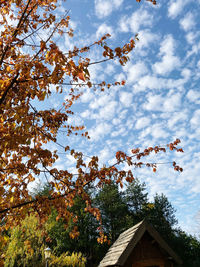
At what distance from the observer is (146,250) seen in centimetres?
796

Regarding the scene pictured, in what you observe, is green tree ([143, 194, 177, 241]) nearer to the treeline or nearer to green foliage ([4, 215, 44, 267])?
the treeline

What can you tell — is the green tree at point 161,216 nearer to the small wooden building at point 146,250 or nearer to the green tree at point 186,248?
the green tree at point 186,248

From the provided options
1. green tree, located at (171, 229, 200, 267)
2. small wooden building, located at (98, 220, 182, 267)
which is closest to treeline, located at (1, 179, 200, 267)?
green tree, located at (171, 229, 200, 267)

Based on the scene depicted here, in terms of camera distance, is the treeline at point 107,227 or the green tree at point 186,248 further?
the green tree at point 186,248

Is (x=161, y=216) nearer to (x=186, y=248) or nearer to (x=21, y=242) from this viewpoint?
(x=186, y=248)

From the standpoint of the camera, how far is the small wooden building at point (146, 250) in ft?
24.7

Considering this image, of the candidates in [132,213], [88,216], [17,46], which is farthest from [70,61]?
[132,213]

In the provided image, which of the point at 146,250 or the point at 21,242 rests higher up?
the point at 21,242

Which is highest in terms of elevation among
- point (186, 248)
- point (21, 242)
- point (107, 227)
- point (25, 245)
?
point (107, 227)

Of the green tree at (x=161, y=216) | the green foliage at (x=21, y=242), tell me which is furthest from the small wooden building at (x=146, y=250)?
the green tree at (x=161, y=216)

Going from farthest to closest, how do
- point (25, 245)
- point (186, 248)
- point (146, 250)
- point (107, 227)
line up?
point (186, 248), point (107, 227), point (25, 245), point (146, 250)

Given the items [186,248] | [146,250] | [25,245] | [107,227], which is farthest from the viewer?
[186,248]

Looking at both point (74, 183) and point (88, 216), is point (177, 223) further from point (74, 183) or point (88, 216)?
point (74, 183)

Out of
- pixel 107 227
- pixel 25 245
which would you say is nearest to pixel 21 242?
pixel 25 245
